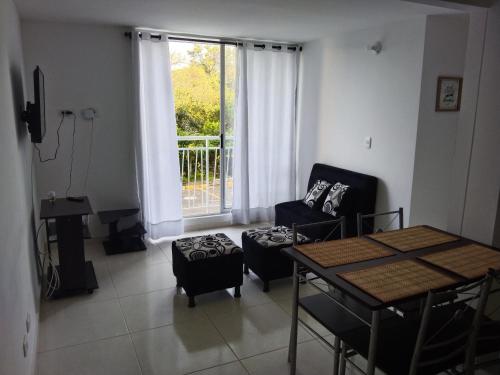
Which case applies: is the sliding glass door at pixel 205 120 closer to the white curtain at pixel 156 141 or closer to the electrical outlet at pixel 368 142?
the white curtain at pixel 156 141

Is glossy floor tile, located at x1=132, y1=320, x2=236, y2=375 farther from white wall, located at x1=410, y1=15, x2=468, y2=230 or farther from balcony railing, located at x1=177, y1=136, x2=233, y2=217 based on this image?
balcony railing, located at x1=177, y1=136, x2=233, y2=217

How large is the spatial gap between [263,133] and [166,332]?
299cm

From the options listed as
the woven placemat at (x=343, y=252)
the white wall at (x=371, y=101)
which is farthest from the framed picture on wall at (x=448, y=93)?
the woven placemat at (x=343, y=252)

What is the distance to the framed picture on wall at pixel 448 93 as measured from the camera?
3.67m

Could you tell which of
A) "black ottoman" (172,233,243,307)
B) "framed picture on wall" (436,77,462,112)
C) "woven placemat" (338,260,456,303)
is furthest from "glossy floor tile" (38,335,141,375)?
"framed picture on wall" (436,77,462,112)

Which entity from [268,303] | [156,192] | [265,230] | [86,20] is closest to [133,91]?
[86,20]

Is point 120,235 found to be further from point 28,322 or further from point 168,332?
point 28,322

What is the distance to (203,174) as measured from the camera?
557cm

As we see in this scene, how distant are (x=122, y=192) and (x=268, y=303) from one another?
2.35 m

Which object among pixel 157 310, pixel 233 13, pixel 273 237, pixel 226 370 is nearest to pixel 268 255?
pixel 273 237

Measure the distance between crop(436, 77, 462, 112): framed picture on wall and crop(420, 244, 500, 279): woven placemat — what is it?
189 centimetres

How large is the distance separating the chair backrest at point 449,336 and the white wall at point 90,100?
3.71 meters

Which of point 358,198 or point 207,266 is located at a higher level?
point 358,198

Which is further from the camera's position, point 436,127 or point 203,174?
point 203,174
